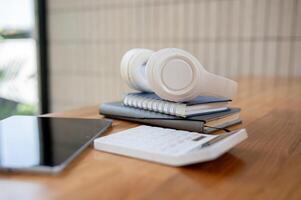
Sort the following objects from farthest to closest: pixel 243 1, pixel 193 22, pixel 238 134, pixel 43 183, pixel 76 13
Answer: pixel 76 13, pixel 193 22, pixel 243 1, pixel 238 134, pixel 43 183

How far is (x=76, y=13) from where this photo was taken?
3254 mm

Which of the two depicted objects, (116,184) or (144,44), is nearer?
(116,184)

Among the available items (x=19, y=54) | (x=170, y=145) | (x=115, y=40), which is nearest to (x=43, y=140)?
(x=170, y=145)

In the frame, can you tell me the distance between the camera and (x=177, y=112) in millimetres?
654

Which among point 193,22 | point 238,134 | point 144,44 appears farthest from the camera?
point 144,44

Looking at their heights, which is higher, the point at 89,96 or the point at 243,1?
the point at 243,1

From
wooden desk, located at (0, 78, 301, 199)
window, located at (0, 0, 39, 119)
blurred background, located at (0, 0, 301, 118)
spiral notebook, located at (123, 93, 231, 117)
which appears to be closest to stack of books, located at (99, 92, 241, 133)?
spiral notebook, located at (123, 93, 231, 117)

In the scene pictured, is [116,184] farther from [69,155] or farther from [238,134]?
[238,134]

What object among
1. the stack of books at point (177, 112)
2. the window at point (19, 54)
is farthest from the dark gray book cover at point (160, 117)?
the window at point (19, 54)

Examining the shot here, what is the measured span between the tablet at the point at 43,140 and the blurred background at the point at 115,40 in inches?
57.5

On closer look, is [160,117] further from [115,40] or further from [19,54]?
[19,54]

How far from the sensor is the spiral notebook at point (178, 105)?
66cm

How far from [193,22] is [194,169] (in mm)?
2325

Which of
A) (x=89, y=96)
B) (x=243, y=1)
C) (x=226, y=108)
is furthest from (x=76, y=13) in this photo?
(x=226, y=108)
